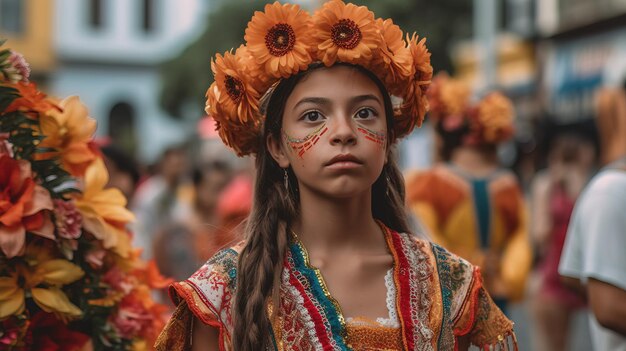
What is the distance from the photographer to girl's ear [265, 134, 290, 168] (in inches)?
120

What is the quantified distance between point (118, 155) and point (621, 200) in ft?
11.4

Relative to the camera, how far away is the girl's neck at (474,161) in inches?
260

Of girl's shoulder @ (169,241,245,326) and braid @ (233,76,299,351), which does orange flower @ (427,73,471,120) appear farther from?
girl's shoulder @ (169,241,245,326)

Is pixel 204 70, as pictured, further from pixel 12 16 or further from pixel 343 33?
pixel 343 33

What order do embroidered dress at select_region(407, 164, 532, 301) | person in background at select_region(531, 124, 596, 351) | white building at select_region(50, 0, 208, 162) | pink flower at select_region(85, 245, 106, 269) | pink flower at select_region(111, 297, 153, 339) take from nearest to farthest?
pink flower at select_region(85, 245, 106, 269) → pink flower at select_region(111, 297, 153, 339) → embroidered dress at select_region(407, 164, 532, 301) → person in background at select_region(531, 124, 596, 351) → white building at select_region(50, 0, 208, 162)

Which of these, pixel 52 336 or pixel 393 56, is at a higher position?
pixel 393 56

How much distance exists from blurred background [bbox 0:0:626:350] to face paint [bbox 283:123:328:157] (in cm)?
89

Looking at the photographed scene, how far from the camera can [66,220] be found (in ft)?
10.8

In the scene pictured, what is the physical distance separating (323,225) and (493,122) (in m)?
3.77

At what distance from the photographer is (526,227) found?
678 cm

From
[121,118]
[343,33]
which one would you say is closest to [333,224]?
[343,33]

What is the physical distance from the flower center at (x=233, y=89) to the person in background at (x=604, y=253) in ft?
5.31

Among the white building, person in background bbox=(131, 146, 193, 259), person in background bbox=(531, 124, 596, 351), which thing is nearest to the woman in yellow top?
person in background bbox=(531, 124, 596, 351)

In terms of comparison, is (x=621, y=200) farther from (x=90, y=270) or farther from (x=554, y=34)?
(x=554, y=34)
